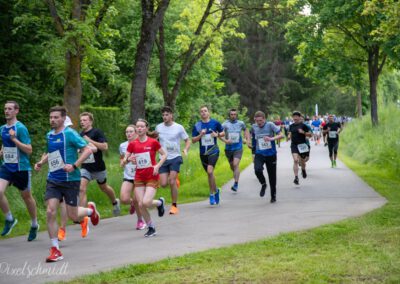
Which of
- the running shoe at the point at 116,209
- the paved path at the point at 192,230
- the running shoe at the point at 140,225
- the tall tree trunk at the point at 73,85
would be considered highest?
the tall tree trunk at the point at 73,85

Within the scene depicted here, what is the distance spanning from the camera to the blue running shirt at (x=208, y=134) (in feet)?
46.4

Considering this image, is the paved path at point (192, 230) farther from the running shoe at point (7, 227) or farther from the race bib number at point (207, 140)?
the race bib number at point (207, 140)

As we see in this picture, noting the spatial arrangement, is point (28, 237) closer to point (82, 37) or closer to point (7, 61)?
point (82, 37)

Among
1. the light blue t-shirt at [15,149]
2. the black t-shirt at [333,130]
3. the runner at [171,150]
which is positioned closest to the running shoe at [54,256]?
the light blue t-shirt at [15,149]

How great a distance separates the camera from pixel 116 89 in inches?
1704

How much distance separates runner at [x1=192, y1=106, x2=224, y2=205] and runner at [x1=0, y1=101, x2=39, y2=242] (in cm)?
447

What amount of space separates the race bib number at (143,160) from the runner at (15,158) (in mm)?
1529

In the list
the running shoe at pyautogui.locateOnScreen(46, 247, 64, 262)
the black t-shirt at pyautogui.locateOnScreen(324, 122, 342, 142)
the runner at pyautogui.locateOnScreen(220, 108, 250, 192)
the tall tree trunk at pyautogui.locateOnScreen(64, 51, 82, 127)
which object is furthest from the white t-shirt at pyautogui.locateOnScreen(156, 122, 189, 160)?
the black t-shirt at pyautogui.locateOnScreen(324, 122, 342, 142)

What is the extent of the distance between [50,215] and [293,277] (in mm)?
3283

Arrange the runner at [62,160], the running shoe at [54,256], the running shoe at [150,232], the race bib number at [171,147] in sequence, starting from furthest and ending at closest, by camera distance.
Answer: the race bib number at [171,147]
the running shoe at [150,232]
the runner at [62,160]
the running shoe at [54,256]

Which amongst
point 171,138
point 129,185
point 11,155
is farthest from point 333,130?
point 11,155

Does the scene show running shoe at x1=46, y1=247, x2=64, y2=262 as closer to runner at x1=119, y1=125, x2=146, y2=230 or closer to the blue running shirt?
runner at x1=119, y1=125, x2=146, y2=230

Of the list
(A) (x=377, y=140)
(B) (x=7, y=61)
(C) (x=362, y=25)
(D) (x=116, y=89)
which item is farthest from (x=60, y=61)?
(D) (x=116, y=89)

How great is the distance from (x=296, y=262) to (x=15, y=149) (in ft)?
15.6
